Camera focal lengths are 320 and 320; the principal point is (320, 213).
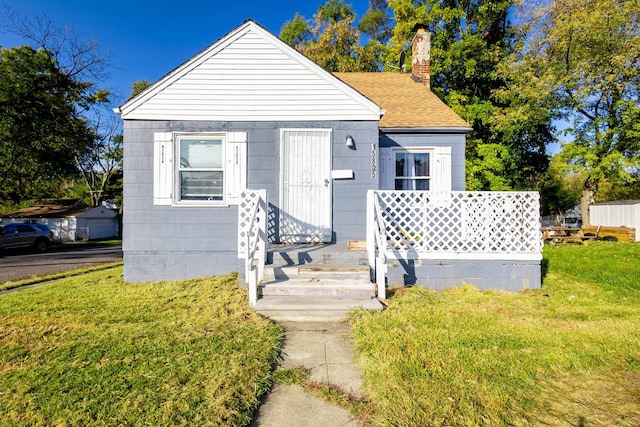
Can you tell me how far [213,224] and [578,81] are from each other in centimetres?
1994

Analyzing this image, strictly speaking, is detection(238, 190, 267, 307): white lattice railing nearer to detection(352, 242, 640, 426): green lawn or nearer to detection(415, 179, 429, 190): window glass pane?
detection(352, 242, 640, 426): green lawn

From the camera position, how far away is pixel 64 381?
2826 millimetres

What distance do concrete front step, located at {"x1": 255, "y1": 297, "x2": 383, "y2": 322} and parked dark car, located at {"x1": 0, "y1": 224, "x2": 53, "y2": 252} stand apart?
17650 mm

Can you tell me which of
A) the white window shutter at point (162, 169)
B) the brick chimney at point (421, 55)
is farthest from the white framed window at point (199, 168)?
the brick chimney at point (421, 55)

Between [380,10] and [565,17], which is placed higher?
[380,10]

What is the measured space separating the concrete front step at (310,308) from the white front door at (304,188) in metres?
2.19

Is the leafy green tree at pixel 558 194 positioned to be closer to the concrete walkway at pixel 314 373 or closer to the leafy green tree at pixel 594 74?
the leafy green tree at pixel 594 74

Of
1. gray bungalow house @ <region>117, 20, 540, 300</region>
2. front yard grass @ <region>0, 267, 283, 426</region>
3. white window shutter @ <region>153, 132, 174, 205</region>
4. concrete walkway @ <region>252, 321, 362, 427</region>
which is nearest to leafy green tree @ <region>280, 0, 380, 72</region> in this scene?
gray bungalow house @ <region>117, 20, 540, 300</region>

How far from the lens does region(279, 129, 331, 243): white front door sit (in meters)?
6.72

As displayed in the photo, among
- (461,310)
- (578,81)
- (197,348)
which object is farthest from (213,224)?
(578,81)

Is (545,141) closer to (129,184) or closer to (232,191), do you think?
(232,191)

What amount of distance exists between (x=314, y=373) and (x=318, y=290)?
1.80 metres

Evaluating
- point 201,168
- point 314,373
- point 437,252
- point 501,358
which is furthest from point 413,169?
point 314,373

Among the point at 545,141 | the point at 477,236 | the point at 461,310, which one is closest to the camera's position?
the point at 461,310
